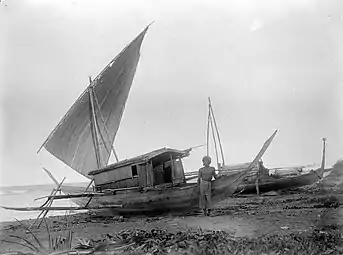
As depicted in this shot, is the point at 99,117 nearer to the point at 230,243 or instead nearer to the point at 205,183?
the point at 205,183

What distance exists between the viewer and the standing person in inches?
74.5

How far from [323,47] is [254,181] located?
3.55 feet

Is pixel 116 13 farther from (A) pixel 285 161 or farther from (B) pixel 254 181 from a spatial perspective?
(B) pixel 254 181

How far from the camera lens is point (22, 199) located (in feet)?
5.56

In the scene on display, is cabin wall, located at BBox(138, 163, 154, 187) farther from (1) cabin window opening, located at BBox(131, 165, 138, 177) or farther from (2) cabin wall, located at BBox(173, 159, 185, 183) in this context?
(2) cabin wall, located at BBox(173, 159, 185, 183)

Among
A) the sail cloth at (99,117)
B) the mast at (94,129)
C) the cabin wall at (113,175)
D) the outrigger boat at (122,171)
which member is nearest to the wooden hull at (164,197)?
the outrigger boat at (122,171)

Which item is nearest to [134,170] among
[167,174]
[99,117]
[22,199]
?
[167,174]

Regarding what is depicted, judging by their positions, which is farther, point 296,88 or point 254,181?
point 254,181

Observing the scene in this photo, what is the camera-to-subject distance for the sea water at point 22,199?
1.70 metres

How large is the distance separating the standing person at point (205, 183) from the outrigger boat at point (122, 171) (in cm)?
3

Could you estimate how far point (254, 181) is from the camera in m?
2.53

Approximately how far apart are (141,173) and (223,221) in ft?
1.95

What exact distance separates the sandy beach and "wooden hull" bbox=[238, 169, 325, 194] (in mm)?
257

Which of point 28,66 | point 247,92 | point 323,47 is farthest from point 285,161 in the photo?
point 28,66
